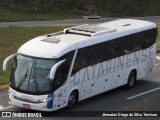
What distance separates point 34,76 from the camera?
18172 millimetres

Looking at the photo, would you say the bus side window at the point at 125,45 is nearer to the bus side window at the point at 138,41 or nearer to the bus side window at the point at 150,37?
the bus side window at the point at 138,41

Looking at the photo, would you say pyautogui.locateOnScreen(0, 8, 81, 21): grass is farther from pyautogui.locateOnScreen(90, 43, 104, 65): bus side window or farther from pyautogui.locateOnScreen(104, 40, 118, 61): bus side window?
pyautogui.locateOnScreen(90, 43, 104, 65): bus side window

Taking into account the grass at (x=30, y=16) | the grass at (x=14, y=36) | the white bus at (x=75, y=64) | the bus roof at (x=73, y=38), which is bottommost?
the grass at (x=30, y=16)

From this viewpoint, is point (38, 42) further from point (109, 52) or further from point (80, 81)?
point (109, 52)

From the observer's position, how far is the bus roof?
1848cm

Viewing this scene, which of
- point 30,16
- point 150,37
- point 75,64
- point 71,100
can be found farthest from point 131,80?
point 30,16

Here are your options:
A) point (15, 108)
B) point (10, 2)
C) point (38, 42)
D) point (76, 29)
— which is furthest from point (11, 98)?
point (10, 2)

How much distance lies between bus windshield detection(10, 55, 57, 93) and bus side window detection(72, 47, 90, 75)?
136cm

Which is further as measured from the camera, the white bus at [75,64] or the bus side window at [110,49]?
the bus side window at [110,49]

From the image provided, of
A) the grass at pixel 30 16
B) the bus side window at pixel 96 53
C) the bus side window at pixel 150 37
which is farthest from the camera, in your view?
the grass at pixel 30 16

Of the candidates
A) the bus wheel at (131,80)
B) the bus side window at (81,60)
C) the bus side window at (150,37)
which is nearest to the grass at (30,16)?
the bus side window at (150,37)

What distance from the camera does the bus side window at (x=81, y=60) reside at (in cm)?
1931

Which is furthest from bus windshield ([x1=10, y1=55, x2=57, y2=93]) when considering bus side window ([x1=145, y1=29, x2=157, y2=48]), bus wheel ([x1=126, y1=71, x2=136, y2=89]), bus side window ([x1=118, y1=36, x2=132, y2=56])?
bus side window ([x1=145, y1=29, x2=157, y2=48])

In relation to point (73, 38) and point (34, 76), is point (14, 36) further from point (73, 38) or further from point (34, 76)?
point (34, 76)
